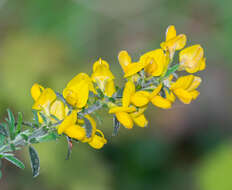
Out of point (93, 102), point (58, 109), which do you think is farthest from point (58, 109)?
point (93, 102)

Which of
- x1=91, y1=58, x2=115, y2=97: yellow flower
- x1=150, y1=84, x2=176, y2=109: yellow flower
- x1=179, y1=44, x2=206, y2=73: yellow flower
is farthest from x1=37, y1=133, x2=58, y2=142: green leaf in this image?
x1=179, y1=44, x2=206, y2=73: yellow flower

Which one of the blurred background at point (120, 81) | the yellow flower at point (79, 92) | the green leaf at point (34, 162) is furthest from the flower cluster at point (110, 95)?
the blurred background at point (120, 81)

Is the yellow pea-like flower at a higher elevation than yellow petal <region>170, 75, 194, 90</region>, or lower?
lower

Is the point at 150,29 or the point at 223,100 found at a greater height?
the point at 150,29

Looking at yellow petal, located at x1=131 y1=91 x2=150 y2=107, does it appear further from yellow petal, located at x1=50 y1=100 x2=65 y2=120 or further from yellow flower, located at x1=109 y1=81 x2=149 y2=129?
yellow petal, located at x1=50 y1=100 x2=65 y2=120

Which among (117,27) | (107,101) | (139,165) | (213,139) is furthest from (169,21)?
(107,101)

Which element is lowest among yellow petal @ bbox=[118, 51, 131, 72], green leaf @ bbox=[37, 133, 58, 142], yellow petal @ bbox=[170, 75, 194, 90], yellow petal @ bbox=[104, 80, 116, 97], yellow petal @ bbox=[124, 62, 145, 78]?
green leaf @ bbox=[37, 133, 58, 142]

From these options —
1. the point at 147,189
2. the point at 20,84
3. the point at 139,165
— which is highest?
the point at 20,84

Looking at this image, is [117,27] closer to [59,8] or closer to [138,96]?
[59,8]
